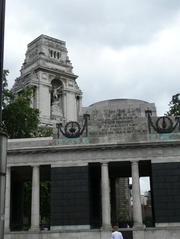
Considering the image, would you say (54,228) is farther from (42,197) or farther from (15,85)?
(15,85)

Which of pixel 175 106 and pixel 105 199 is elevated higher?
pixel 175 106

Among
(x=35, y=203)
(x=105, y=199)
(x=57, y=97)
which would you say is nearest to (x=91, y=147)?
(x=105, y=199)

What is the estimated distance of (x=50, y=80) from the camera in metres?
110

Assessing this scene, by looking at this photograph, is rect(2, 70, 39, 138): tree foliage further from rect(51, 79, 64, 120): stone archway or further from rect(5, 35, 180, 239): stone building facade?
rect(51, 79, 64, 120): stone archway

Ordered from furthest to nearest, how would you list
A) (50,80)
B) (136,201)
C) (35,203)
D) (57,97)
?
(57,97) < (50,80) < (35,203) < (136,201)

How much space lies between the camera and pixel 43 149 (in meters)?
37.6

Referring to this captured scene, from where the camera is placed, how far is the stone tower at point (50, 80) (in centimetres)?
10644

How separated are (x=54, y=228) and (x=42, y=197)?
74.0 ft

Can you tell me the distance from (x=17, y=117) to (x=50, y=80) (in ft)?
177

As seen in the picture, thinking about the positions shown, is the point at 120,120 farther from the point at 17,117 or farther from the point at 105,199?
the point at 17,117

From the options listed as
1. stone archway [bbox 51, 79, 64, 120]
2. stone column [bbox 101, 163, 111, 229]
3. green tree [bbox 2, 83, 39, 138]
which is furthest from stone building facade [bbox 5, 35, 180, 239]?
stone archway [bbox 51, 79, 64, 120]

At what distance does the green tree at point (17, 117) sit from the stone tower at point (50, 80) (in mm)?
44595

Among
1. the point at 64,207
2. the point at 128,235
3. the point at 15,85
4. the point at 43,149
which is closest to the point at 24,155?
the point at 43,149

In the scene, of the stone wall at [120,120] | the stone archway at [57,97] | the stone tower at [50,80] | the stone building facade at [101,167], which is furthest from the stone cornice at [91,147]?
the stone archway at [57,97]
